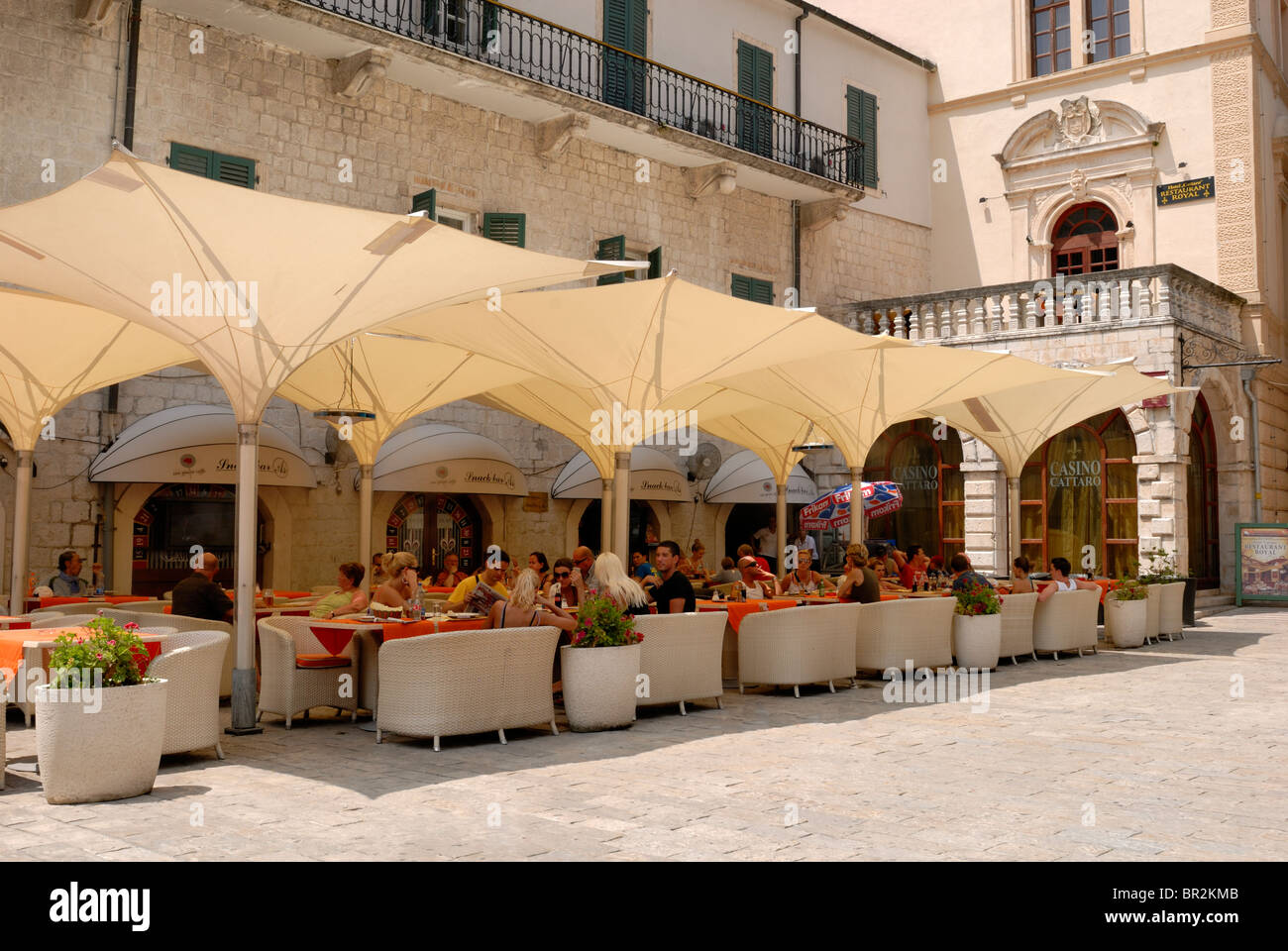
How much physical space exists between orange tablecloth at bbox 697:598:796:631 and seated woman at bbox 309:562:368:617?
10.2ft

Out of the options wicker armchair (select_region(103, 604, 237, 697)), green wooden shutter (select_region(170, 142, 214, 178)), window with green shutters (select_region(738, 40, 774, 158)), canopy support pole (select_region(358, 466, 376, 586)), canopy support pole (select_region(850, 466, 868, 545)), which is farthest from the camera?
window with green shutters (select_region(738, 40, 774, 158))

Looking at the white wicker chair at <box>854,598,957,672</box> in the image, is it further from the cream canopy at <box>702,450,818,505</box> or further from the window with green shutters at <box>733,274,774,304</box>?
the window with green shutters at <box>733,274,774,304</box>

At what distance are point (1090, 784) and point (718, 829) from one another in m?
2.20

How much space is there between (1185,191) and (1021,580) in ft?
37.0

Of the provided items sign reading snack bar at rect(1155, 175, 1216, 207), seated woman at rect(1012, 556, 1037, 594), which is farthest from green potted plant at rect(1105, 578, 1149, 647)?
sign reading snack bar at rect(1155, 175, 1216, 207)

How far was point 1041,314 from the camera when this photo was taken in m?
18.9

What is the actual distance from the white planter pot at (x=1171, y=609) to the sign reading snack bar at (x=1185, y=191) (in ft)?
28.5

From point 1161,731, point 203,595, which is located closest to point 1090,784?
point 1161,731

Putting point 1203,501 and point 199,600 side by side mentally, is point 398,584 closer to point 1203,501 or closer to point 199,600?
point 199,600

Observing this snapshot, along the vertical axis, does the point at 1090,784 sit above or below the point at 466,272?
below

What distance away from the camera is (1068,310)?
18344mm

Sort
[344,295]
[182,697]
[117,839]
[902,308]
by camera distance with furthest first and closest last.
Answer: [902,308], [344,295], [182,697], [117,839]

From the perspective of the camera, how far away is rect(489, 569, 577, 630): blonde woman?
763 cm
